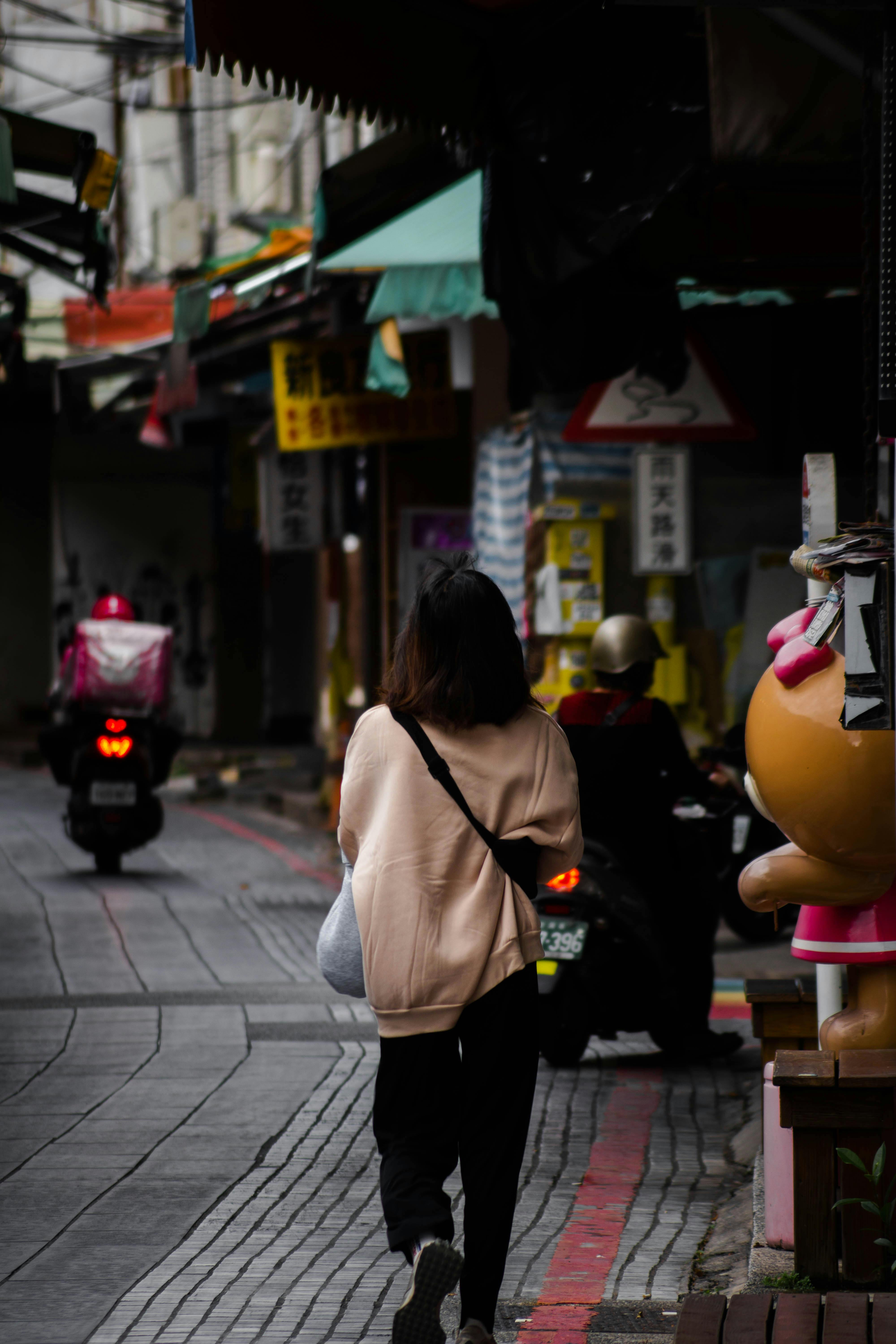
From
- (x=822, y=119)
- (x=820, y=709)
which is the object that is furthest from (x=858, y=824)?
(x=822, y=119)

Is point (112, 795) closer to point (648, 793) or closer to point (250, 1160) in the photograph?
point (648, 793)

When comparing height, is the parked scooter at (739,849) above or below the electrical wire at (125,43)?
below

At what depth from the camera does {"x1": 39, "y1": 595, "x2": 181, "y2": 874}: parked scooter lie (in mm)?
12602

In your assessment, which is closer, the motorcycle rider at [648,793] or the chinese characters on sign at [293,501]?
the motorcycle rider at [648,793]

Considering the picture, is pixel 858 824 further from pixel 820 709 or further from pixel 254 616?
pixel 254 616

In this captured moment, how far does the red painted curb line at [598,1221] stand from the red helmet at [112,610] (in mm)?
6512

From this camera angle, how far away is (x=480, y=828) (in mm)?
4176

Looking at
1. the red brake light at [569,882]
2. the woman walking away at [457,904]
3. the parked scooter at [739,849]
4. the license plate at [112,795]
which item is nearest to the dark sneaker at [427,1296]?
the woman walking away at [457,904]

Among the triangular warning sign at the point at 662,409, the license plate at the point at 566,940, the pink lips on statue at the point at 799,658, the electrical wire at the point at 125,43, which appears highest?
the electrical wire at the point at 125,43

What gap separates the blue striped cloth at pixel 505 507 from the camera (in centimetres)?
1230

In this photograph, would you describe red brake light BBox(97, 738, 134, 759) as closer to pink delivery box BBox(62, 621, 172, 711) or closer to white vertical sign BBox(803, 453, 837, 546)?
pink delivery box BBox(62, 621, 172, 711)

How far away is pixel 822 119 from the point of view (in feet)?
18.5

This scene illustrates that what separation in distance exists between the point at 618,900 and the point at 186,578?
18.8 m

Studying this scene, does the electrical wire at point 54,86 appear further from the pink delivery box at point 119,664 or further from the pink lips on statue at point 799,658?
the pink lips on statue at point 799,658
